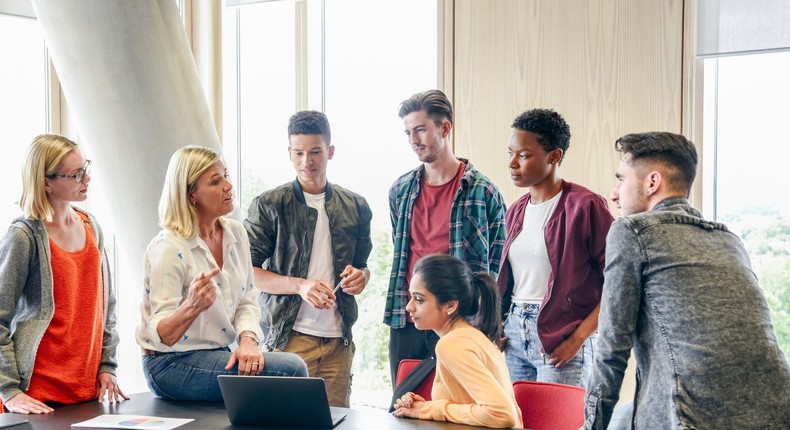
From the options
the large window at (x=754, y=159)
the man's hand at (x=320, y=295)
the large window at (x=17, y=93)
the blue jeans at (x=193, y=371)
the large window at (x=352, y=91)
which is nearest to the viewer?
the blue jeans at (x=193, y=371)

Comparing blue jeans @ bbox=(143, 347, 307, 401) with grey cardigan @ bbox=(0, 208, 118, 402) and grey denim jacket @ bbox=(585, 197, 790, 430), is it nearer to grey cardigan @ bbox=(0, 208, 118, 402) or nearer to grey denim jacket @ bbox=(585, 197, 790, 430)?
grey cardigan @ bbox=(0, 208, 118, 402)

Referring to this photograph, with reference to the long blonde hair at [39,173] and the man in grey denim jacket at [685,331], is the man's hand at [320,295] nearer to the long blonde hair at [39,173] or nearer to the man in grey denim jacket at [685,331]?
the long blonde hair at [39,173]

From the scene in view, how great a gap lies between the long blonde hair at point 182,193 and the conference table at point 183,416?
0.54m

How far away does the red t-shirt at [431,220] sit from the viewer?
128 inches

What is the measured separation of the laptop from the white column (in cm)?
215

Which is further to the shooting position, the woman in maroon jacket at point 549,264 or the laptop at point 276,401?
the woman in maroon jacket at point 549,264

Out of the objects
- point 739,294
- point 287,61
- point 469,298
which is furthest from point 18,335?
point 287,61

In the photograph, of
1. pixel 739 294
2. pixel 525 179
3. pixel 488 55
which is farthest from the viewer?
pixel 488 55

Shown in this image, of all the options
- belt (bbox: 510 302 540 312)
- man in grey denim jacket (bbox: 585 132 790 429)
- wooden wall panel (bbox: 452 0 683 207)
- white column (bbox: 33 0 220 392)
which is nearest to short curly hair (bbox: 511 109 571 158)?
belt (bbox: 510 302 540 312)

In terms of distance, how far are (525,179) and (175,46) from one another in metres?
2.16

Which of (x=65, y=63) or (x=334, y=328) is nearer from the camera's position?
(x=334, y=328)

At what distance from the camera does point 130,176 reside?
4145 millimetres

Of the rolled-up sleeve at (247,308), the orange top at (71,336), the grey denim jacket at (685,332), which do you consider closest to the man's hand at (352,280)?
the rolled-up sleeve at (247,308)

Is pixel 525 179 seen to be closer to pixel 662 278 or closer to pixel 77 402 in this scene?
pixel 662 278
